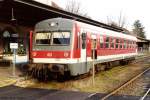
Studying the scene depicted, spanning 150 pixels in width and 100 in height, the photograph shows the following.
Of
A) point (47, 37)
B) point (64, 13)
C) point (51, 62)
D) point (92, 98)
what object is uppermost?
point (64, 13)

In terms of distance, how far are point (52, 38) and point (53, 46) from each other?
1.46 feet

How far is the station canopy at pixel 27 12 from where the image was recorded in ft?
71.5

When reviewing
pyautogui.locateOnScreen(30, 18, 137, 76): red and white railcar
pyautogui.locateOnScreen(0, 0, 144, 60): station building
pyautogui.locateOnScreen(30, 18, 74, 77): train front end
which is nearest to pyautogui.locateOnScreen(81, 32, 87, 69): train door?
pyautogui.locateOnScreen(30, 18, 137, 76): red and white railcar

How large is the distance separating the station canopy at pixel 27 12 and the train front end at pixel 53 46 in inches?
115

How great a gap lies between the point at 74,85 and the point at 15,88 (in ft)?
9.18

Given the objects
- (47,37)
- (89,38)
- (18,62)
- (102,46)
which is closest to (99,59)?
(102,46)

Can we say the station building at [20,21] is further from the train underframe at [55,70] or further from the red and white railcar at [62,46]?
the train underframe at [55,70]

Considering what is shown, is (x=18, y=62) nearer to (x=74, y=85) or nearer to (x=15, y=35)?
(x=15, y=35)

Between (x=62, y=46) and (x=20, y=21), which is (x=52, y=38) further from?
(x=20, y=21)

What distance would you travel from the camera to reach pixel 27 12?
26.4 meters

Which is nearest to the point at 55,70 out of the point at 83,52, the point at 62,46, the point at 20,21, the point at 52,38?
the point at 62,46

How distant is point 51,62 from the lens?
17.7 m

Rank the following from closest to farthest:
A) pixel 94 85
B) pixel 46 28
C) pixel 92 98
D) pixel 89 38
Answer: pixel 92 98 < pixel 94 85 < pixel 46 28 < pixel 89 38

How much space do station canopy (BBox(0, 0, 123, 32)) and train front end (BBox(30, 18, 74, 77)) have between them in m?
2.93
